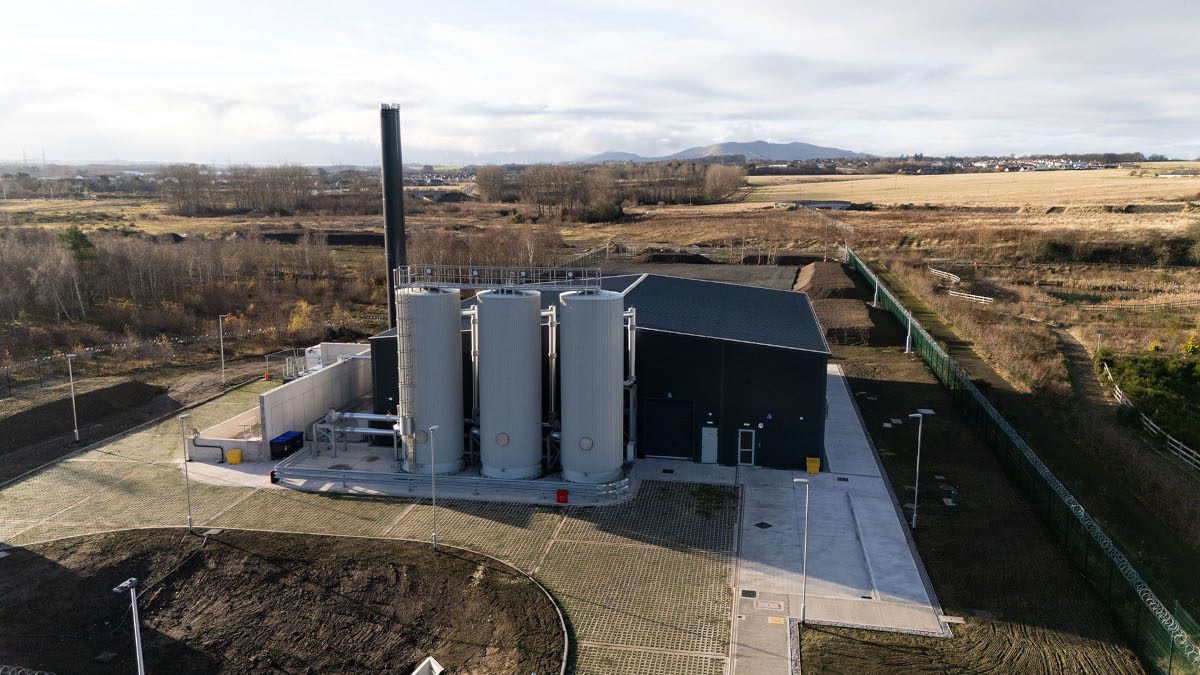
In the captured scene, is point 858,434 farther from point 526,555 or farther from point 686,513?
point 526,555

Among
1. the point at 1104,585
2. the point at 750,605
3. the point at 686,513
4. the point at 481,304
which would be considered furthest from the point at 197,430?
the point at 1104,585

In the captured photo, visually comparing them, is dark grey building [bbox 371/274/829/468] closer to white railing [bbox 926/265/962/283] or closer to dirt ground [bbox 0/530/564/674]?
dirt ground [bbox 0/530/564/674]

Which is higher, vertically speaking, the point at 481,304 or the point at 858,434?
the point at 481,304

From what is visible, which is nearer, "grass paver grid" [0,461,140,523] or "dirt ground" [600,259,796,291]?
"grass paver grid" [0,461,140,523]

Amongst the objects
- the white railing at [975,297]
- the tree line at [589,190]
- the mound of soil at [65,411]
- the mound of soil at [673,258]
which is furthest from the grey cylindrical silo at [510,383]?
the tree line at [589,190]

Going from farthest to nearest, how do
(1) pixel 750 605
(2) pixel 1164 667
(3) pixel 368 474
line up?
(3) pixel 368 474 → (1) pixel 750 605 → (2) pixel 1164 667

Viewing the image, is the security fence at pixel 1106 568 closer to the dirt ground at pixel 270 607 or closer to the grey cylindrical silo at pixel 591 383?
the dirt ground at pixel 270 607

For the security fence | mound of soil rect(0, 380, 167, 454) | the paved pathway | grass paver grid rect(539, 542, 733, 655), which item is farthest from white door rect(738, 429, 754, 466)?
mound of soil rect(0, 380, 167, 454)
